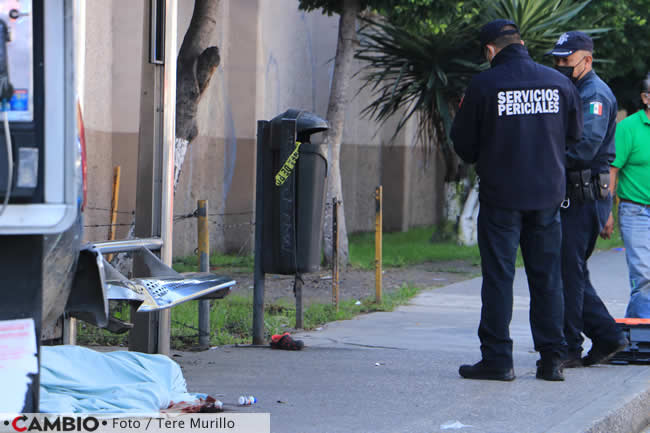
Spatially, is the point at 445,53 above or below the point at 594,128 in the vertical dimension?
above

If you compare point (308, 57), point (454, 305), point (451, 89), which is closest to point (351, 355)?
point (454, 305)

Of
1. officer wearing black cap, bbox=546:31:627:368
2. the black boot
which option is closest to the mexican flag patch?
officer wearing black cap, bbox=546:31:627:368

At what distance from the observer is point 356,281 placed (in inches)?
440

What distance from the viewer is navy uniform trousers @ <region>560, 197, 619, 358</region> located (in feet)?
19.1

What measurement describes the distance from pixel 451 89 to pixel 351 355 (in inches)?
318

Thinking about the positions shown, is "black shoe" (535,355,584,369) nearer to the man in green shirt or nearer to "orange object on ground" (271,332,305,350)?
the man in green shirt

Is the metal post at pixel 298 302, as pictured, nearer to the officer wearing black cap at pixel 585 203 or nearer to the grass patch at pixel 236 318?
the grass patch at pixel 236 318

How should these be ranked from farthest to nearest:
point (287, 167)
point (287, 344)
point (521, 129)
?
point (287, 344) → point (287, 167) → point (521, 129)

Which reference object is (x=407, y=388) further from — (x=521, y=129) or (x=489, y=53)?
(x=489, y=53)

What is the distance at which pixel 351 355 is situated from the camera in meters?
6.47

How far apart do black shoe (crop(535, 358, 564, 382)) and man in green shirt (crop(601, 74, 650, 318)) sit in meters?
1.35

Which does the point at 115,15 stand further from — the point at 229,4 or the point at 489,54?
the point at 489,54

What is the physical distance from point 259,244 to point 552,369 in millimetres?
2370

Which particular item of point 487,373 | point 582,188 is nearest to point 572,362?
point 487,373
